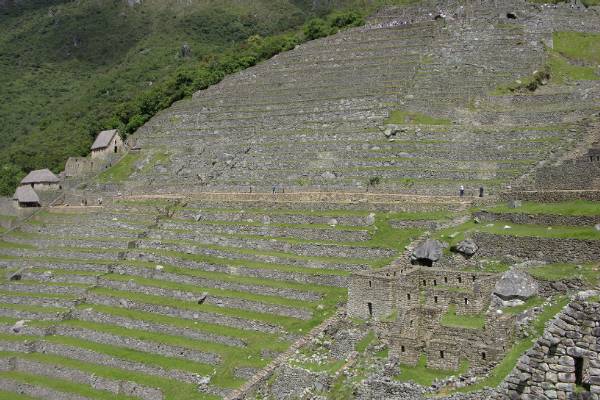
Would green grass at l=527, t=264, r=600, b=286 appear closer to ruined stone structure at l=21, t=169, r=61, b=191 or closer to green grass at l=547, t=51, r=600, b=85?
green grass at l=547, t=51, r=600, b=85

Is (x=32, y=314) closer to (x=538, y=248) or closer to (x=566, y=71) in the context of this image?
(x=538, y=248)

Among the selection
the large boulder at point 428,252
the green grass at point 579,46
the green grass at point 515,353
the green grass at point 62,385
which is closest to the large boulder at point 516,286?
the green grass at point 515,353

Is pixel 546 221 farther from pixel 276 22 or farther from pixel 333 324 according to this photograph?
Result: pixel 276 22

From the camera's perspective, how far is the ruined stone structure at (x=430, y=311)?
1678 cm

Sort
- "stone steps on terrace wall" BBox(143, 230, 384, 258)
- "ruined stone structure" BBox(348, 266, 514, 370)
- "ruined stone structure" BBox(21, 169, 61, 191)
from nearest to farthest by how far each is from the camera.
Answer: "ruined stone structure" BBox(348, 266, 514, 370)
"stone steps on terrace wall" BBox(143, 230, 384, 258)
"ruined stone structure" BBox(21, 169, 61, 191)

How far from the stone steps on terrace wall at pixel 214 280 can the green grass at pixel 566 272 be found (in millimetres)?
8856

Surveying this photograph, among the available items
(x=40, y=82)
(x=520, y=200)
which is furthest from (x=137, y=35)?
(x=520, y=200)

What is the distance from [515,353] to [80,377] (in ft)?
63.0

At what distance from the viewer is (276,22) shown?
115 meters

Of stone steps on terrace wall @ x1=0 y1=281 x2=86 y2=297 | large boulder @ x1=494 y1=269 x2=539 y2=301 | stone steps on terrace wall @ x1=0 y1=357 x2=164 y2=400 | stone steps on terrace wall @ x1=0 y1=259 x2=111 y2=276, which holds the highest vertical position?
large boulder @ x1=494 y1=269 x2=539 y2=301

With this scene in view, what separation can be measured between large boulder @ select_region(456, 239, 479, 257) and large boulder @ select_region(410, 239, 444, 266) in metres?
0.69

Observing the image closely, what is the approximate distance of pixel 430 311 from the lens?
Answer: 19938 mm

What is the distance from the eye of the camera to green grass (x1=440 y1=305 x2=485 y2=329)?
18464mm

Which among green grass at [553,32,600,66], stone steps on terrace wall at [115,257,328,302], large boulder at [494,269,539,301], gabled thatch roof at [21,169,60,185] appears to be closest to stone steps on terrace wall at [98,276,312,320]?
stone steps on terrace wall at [115,257,328,302]
